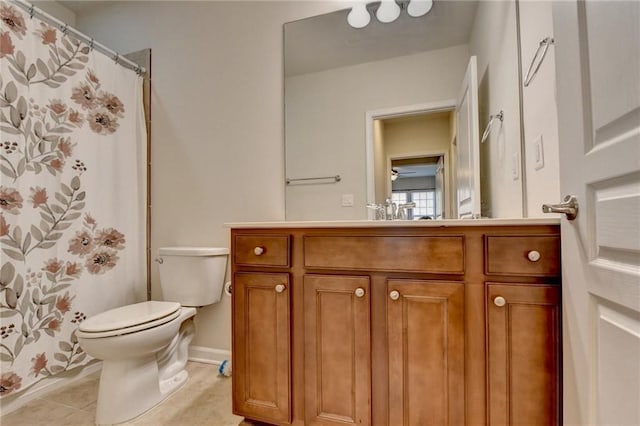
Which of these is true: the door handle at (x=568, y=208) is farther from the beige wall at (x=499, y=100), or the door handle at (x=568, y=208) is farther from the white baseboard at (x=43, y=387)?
the white baseboard at (x=43, y=387)

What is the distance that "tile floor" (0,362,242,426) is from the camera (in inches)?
Result: 54.6

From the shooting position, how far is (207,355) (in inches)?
78.4

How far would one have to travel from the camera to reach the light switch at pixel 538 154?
3.56 feet

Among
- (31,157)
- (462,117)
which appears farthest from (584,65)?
(31,157)

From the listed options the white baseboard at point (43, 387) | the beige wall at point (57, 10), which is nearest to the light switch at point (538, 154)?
the white baseboard at point (43, 387)

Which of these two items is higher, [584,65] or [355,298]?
[584,65]

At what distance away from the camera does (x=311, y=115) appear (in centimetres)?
179

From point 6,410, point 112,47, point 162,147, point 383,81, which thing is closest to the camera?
point 6,410

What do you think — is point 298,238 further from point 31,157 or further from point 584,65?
point 31,157

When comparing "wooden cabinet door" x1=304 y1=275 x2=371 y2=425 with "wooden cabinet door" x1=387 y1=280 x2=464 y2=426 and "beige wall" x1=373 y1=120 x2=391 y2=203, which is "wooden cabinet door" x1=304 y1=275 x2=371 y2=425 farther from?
"beige wall" x1=373 y1=120 x2=391 y2=203

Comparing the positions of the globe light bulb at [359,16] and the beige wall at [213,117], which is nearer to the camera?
the globe light bulb at [359,16]

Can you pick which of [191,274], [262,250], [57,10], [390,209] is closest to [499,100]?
[390,209]

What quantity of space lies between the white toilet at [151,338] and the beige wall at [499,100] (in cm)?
152

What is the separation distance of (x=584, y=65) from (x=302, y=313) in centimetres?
107
